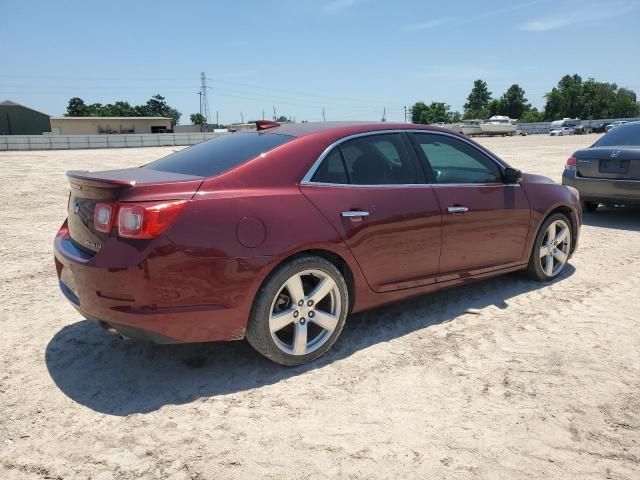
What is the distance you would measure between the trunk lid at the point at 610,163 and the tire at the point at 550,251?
305 centimetres

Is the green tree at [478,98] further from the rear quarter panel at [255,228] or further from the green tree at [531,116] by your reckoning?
the rear quarter panel at [255,228]

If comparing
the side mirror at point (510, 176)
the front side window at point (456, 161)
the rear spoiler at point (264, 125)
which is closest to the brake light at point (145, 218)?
the rear spoiler at point (264, 125)

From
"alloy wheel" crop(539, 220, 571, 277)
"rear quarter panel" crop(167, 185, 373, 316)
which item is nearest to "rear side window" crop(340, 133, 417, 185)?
"rear quarter panel" crop(167, 185, 373, 316)

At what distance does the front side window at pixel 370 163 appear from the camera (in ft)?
11.6

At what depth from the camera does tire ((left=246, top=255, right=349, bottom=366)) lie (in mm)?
3119

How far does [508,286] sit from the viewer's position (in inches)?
195

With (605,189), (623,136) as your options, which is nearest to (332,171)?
(605,189)

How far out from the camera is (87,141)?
136 feet

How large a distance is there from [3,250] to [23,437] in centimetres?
445

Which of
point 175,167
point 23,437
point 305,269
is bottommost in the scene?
point 23,437

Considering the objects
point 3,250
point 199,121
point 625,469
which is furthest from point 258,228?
point 199,121

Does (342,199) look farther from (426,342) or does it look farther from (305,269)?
(426,342)

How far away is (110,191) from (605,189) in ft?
23.8

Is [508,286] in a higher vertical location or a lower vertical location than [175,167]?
lower
